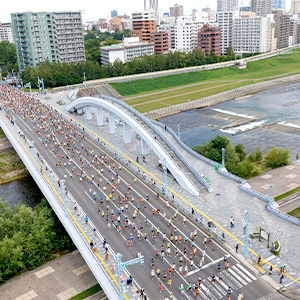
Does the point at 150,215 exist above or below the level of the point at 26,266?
above

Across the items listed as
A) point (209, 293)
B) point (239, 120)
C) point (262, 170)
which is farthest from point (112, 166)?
point (239, 120)

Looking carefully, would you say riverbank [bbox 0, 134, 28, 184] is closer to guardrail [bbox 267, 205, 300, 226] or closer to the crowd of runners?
the crowd of runners

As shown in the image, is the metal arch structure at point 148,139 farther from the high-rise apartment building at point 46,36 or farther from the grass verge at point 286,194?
the high-rise apartment building at point 46,36

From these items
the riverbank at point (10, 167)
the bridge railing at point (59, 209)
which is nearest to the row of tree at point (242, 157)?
the bridge railing at point (59, 209)

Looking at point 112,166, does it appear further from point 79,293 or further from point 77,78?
point 77,78

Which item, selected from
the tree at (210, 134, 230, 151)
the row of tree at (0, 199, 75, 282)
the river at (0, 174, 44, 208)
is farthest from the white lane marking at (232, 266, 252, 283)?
the river at (0, 174, 44, 208)

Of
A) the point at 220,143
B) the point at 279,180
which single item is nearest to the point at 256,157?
the point at 220,143

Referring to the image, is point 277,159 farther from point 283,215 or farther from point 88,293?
point 88,293
